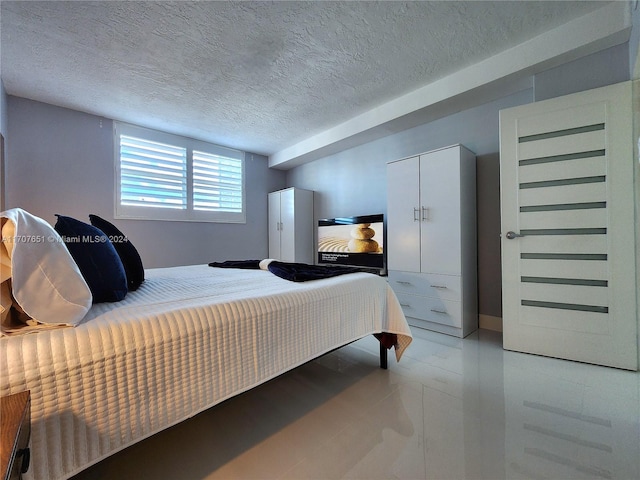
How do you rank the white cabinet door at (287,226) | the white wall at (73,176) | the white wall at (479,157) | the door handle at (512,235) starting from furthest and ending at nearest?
1. the white cabinet door at (287,226)
2. the white wall at (73,176)
3. the door handle at (512,235)
4. the white wall at (479,157)

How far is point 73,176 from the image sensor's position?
323 centimetres

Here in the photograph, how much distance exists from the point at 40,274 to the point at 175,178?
3550mm

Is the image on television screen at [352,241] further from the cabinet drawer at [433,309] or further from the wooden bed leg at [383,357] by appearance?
the wooden bed leg at [383,357]

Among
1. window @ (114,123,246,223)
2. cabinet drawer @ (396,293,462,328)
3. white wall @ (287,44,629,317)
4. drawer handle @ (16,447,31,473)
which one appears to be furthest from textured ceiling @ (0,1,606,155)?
A: drawer handle @ (16,447,31,473)

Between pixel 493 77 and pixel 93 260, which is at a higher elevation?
pixel 493 77

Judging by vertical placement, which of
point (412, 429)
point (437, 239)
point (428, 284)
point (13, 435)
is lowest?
point (412, 429)

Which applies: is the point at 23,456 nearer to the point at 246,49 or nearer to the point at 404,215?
the point at 246,49

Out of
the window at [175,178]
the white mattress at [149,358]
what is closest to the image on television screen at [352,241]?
the window at [175,178]

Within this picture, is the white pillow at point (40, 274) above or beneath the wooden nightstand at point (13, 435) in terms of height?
above

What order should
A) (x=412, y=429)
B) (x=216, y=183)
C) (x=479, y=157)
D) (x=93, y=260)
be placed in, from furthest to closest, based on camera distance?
(x=216, y=183)
(x=479, y=157)
(x=412, y=429)
(x=93, y=260)

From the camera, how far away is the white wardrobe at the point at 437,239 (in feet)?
8.66

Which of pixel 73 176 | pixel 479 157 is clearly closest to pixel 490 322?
pixel 479 157

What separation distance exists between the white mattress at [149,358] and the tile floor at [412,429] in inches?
13.3

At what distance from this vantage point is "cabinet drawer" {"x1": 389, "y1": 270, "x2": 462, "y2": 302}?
2.64m
